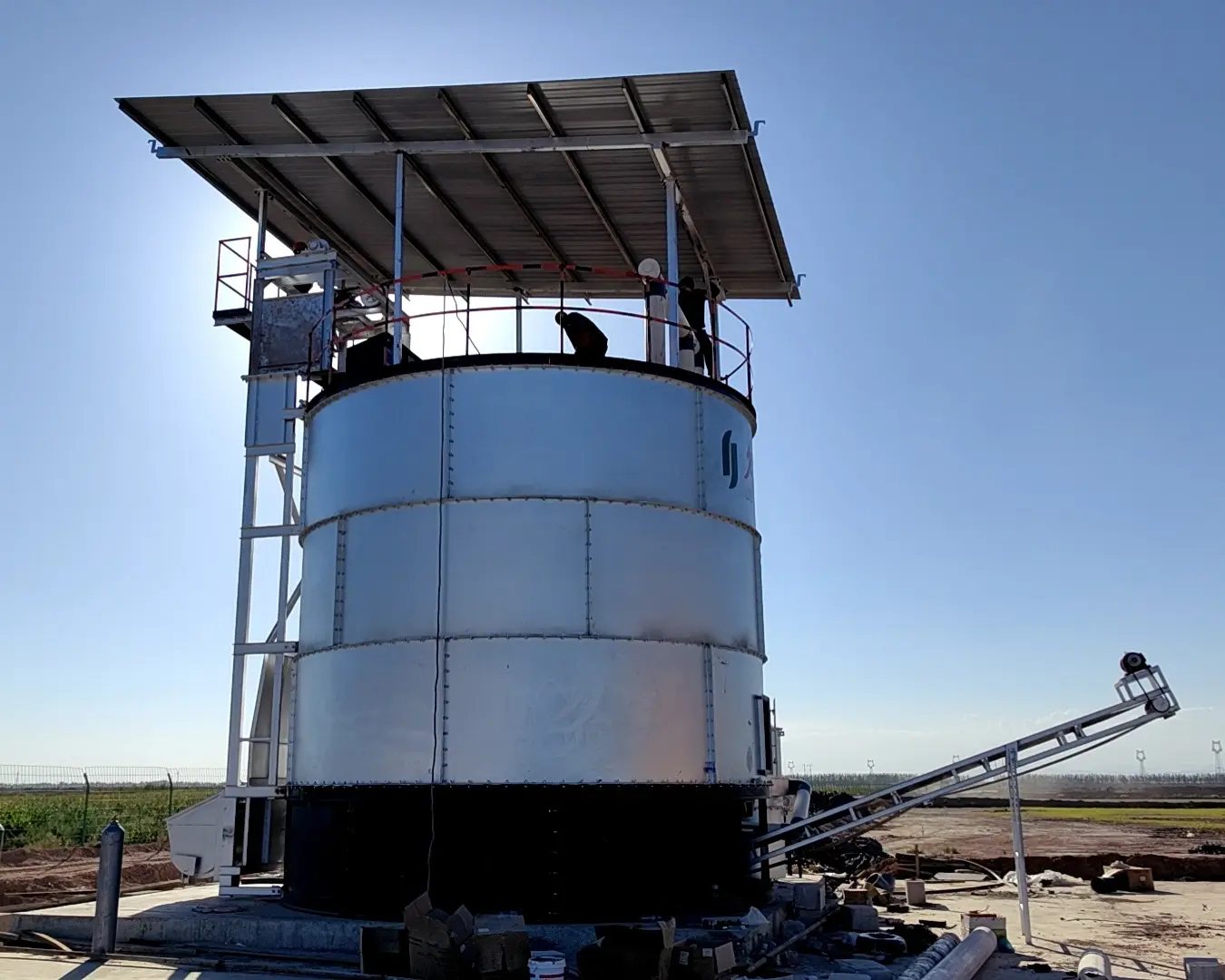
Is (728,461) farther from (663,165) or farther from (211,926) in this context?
(211,926)

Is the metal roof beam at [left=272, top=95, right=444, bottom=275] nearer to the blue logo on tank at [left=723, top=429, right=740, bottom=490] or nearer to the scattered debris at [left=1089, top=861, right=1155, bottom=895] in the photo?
the blue logo on tank at [left=723, top=429, right=740, bottom=490]

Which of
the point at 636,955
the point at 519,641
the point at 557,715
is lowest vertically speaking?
the point at 636,955

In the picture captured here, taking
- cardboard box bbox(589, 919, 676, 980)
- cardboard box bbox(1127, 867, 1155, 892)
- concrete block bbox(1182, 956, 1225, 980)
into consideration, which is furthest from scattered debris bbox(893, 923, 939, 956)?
cardboard box bbox(1127, 867, 1155, 892)

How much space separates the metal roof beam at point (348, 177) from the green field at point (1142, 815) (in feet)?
139

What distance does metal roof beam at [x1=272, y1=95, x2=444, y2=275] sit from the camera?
16.1m

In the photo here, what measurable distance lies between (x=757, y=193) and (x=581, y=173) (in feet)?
9.00

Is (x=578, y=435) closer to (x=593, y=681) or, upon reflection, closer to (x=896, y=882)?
(x=593, y=681)

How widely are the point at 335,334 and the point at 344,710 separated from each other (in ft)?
21.2

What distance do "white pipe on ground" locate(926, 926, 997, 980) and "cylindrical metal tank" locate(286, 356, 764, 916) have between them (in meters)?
2.75

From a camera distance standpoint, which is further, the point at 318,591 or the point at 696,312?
the point at 696,312

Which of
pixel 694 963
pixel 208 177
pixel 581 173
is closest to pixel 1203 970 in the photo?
pixel 694 963

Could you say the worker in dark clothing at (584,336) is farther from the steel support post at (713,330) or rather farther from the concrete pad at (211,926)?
the concrete pad at (211,926)

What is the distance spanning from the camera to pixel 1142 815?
61.3m

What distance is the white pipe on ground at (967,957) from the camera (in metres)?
11.0
